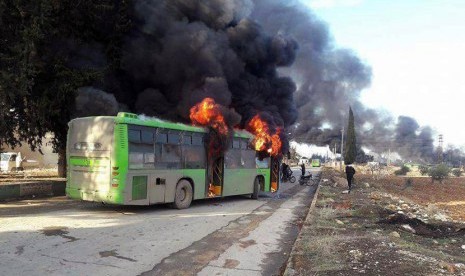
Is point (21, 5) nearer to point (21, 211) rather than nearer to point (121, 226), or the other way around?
point (21, 211)

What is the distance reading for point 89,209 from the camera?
42.2 feet

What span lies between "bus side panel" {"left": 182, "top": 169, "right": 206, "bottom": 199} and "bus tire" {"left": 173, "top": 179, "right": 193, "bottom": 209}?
23 cm

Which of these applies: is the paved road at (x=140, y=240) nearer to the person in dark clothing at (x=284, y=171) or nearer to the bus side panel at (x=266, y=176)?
the bus side panel at (x=266, y=176)

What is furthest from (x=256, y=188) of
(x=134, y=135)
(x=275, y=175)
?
(x=134, y=135)

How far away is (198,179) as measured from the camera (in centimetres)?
1464

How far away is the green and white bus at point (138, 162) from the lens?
1169 cm

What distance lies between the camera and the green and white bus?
11.7 m

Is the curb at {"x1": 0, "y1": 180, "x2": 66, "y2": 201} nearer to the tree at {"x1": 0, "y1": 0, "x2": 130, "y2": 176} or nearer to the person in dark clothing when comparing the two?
the tree at {"x1": 0, "y1": 0, "x2": 130, "y2": 176}

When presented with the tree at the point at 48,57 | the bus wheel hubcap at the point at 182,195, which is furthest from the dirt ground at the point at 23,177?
the bus wheel hubcap at the point at 182,195

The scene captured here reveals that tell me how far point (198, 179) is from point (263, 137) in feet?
15.6

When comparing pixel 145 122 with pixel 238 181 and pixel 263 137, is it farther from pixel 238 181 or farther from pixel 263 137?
pixel 263 137

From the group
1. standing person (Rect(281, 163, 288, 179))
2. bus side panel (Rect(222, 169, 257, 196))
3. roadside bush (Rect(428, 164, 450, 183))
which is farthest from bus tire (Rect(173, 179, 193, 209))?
roadside bush (Rect(428, 164, 450, 183))

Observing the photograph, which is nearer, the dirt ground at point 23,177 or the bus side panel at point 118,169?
the bus side panel at point 118,169

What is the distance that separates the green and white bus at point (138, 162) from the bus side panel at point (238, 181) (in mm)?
398
